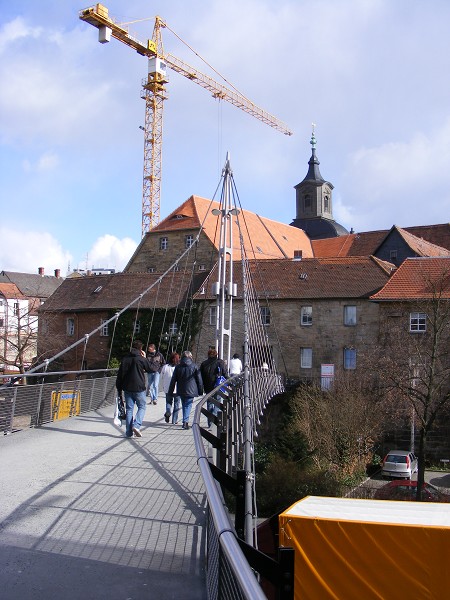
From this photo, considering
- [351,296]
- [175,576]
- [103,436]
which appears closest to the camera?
[175,576]

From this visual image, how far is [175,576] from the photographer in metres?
4.49

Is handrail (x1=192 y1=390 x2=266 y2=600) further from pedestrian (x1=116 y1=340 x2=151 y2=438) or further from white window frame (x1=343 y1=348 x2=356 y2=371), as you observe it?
white window frame (x1=343 y1=348 x2=356 y2=371)

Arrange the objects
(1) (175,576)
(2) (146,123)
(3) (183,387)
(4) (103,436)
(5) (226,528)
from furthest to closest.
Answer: (2) (146,123) < (3) (183,387) < (4) (103,436) < (1) (175,576) < (5) (226,528)

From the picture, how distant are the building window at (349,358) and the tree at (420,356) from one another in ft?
8.40

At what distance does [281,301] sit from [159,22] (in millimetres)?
48356

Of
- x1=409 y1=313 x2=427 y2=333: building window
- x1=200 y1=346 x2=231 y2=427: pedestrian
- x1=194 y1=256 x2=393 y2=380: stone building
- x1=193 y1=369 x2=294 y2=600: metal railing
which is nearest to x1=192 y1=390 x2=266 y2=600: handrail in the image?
x1=193 y1=369 x2=294 y2=600: metal railing

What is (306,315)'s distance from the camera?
1697 inches

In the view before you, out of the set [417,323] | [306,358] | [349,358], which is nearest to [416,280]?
[417,323]

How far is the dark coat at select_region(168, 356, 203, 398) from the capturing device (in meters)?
11.7

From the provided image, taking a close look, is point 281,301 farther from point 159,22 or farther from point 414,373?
point 159,22

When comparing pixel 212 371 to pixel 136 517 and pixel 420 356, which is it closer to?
pixel 136 517

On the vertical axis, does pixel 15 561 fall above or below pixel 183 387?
below

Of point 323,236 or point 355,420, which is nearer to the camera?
point 355,420

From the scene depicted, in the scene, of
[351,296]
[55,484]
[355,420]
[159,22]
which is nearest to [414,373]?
[355,420]
